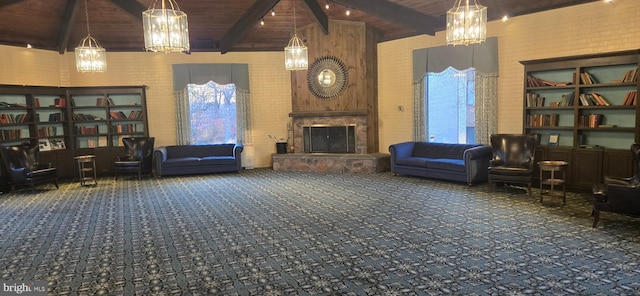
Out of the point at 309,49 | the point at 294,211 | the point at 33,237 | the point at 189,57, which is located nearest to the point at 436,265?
the point at 294,211

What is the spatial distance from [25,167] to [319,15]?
678 centimetres

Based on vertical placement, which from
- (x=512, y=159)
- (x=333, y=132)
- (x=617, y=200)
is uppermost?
(x=333, y=132)

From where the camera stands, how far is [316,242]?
4355mm

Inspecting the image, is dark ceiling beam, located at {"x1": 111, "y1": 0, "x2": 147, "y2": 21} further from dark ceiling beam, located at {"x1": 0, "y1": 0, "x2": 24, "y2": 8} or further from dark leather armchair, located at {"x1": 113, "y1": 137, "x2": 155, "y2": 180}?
dark leather armchair, located at {"x1": 113, "y1": 137, "x2": 155, "y2": 180}

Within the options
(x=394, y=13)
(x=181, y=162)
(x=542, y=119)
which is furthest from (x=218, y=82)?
(x=542, y=119)

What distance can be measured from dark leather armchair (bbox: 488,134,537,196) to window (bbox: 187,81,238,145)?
6384 mm

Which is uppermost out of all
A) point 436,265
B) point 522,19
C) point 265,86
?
point 522,19

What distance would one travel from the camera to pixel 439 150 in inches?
333

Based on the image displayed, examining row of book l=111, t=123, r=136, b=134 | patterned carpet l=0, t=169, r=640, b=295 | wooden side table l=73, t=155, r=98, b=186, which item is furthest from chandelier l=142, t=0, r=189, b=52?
row of book l=111, t=123, r=136, b=134

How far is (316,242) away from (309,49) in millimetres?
6504

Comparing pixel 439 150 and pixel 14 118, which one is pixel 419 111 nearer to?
pixel 439 150

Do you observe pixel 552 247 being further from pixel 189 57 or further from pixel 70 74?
pixel 70 74

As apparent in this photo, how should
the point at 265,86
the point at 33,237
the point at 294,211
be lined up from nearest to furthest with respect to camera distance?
the point at 33,237, the point at 294,211, the point at 265,86

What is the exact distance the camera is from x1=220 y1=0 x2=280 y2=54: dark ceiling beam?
8.28 meters
